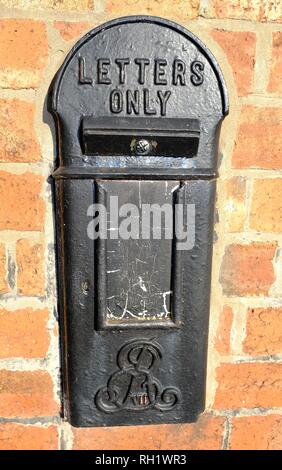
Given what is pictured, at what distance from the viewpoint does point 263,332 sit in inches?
30.8

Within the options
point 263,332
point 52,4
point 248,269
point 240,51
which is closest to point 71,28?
point 52,4

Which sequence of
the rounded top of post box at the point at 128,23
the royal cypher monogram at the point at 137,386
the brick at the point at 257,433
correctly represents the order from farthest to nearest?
the brick at the point at 257,433
the royal cypher monogram at the point at 137,386
the rounded top of post box at the point at 128,23

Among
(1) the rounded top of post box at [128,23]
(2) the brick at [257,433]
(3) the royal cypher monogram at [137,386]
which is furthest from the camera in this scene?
(2) the brick at [257,433]

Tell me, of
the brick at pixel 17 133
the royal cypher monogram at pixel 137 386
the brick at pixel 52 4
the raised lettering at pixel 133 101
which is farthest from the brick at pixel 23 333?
the brick at pixel 52 4

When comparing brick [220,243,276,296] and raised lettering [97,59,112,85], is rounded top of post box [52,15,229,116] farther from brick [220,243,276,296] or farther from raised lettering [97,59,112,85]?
brick [220,243,276,296]

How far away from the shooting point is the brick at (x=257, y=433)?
0.83m

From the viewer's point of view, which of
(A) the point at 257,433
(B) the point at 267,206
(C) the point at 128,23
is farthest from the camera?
(A) the point at 257,433

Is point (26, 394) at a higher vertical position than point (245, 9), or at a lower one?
lower

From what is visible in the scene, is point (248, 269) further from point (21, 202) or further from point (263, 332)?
point (21, 202)

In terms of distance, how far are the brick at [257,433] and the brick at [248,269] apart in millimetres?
254

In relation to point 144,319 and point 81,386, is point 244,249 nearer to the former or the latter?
point 144,319

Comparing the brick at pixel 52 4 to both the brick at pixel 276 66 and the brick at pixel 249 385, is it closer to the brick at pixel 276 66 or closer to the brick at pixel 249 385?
the brick at pixel 276 66

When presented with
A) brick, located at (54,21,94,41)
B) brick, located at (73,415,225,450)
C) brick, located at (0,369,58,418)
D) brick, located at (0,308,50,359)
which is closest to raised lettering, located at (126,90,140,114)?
brick, located at (54,21,94,41)

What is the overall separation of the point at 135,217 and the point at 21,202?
0.19 m
